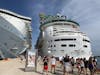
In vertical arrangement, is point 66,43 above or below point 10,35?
below

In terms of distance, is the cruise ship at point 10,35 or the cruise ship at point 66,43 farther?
the cruise ship at point 66,43

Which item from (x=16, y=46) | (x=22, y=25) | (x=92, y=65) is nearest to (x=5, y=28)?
(x=16, y=46)

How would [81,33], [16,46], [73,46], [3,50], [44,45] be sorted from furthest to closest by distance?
[44,45], [81,33], [73,46], [16,46], [3,50]

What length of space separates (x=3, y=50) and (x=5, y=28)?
469 cm

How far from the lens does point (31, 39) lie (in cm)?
5731

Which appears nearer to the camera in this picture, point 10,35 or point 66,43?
point 10,35

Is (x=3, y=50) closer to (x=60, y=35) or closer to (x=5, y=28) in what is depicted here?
(x=5, y=28)

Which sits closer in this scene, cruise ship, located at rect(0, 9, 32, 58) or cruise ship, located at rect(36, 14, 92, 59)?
cruise ship, located at rect(0, 9, 32, 58)

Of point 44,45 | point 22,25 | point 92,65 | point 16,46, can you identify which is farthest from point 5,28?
point 92,65

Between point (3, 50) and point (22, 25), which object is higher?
point (22, 25)

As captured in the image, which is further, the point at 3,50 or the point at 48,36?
the point at 48,36

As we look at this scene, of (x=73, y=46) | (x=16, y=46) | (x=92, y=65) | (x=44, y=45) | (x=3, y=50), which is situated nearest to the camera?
(x=92, y=65)

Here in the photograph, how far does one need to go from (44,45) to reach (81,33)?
10.3m

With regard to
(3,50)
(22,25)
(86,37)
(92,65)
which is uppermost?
(22,25)
